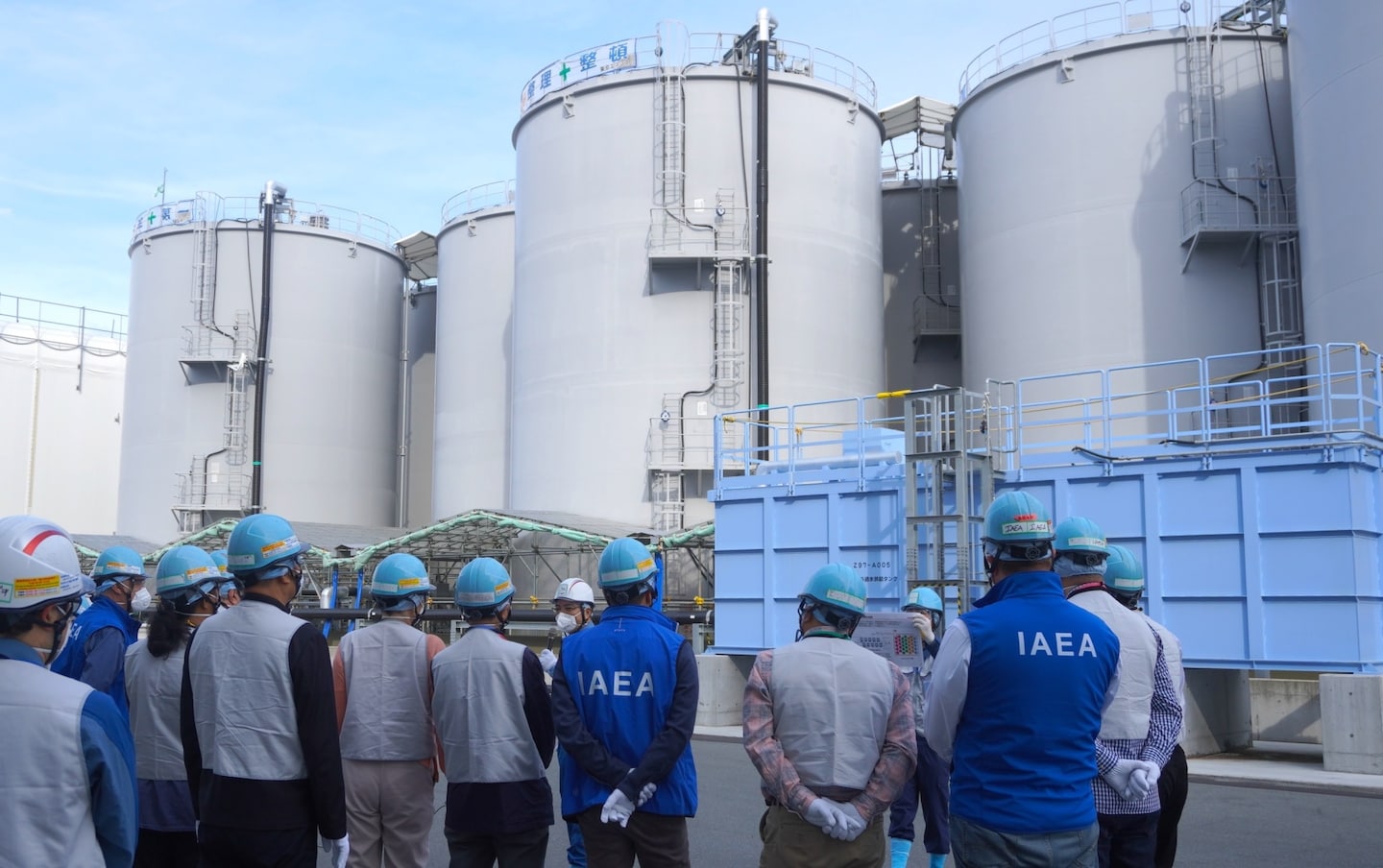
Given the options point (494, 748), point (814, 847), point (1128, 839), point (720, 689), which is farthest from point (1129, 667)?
point (720, 689)

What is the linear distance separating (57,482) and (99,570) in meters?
46.6

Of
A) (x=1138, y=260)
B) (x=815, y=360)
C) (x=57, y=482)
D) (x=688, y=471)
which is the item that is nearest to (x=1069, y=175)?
(x=1138, y=260)

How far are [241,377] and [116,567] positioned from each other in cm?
3407

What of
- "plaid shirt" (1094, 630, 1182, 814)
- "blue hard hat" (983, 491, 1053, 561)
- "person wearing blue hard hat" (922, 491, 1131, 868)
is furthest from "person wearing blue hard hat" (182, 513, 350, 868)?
"plaid shirt" (1094, 630, 1182, 814)

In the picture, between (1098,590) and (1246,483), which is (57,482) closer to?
(1246,483)

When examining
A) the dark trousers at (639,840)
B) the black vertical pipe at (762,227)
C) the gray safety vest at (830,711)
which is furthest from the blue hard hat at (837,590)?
the black vertical pipe at (762,227)

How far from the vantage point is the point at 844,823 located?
4.77 meters

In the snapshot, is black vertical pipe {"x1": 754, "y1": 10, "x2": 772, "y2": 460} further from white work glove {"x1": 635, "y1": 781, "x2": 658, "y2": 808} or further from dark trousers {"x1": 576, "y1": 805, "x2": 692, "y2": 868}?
white work glove {"x1": 635, "y1": 781, "x2": 658, "y2": 808}

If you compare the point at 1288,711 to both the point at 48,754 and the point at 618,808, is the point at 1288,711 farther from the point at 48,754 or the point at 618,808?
the point at 48,754

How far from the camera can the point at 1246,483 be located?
48.5ft

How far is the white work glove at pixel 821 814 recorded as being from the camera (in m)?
4.74

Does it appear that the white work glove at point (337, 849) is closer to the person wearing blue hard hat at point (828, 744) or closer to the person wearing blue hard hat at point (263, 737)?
the person wearing blue hard hat at point (263, 737)

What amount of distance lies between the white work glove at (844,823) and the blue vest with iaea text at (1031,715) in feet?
1.51

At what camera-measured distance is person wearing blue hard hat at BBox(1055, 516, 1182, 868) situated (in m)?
5.27
